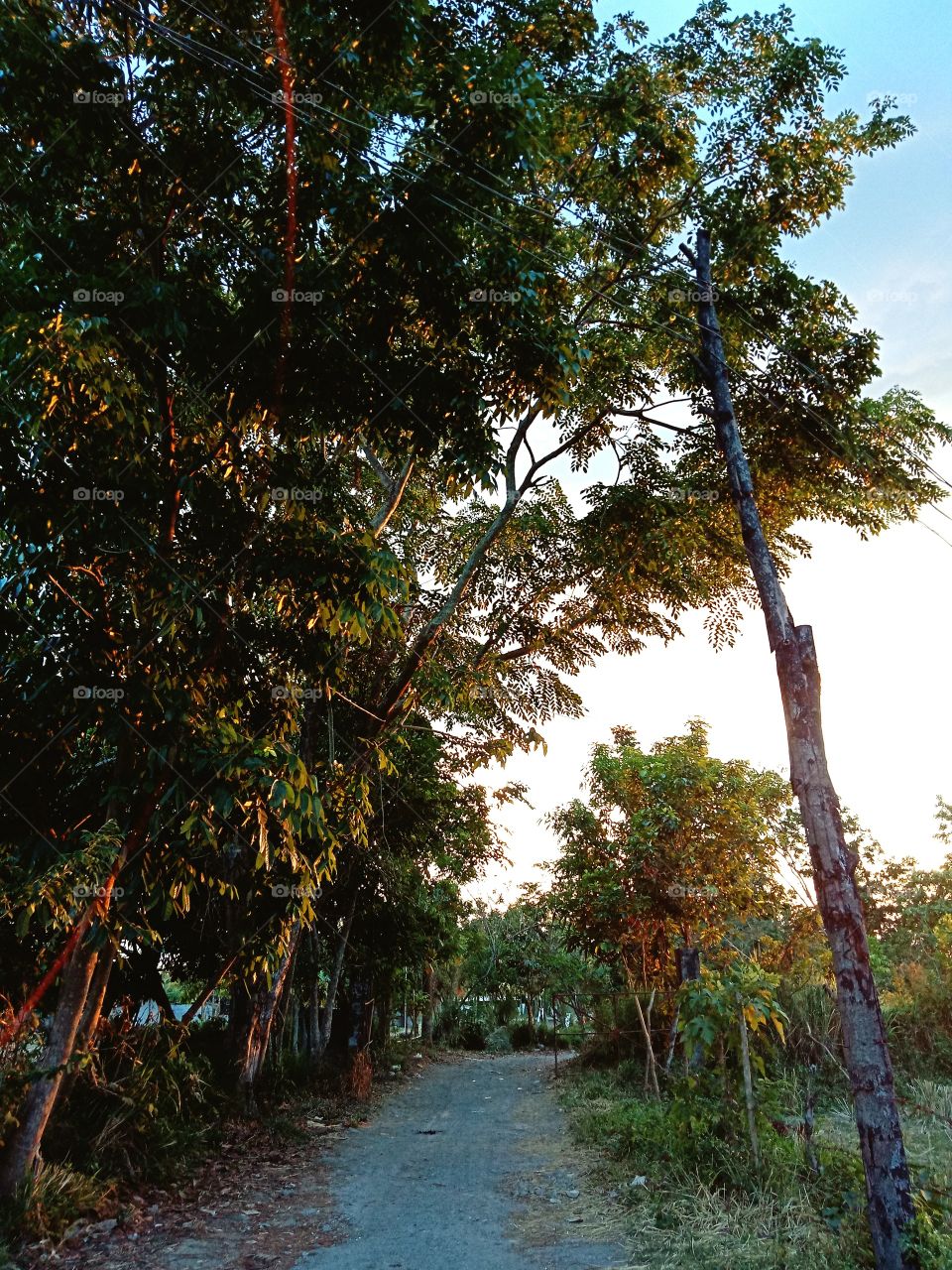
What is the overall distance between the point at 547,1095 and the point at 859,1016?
428 inches

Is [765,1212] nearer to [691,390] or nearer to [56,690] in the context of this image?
[56,690]

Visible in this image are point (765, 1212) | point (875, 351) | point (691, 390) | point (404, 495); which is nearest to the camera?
point (765, 1212)

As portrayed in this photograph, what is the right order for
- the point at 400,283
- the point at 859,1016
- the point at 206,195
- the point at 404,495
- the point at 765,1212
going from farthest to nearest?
the point at 404,495
the point at 400,283
the point at 206,195
the point at 765,1212
the point at 859,1016

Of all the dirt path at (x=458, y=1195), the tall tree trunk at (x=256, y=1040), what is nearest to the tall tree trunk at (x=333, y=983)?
the dirt path at (x=458, y=1195)

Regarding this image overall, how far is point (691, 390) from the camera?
9.02 meters

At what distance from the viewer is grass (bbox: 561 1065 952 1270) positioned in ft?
15.3

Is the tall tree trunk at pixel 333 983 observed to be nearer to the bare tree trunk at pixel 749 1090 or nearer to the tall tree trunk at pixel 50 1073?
the tall tree trunk at pixel 50 1073

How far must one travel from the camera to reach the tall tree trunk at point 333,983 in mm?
14031

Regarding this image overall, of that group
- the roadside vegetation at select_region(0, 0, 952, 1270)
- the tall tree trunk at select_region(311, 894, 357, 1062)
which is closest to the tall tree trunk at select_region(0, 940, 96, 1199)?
the roadside vegetation at select_region(0, 0, 952, 1270)

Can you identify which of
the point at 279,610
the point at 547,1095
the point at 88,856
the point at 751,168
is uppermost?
the point at 751,168

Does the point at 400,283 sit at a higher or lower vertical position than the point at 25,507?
higher

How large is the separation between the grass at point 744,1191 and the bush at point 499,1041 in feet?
69.5

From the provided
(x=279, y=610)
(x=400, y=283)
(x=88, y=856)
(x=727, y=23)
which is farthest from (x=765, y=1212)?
(x=727, y=23)

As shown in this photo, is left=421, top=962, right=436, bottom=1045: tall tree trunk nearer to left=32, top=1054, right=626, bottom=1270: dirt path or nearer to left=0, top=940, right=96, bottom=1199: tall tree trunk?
left=32, top=1054, right=626, bottom=1270: dirt path
